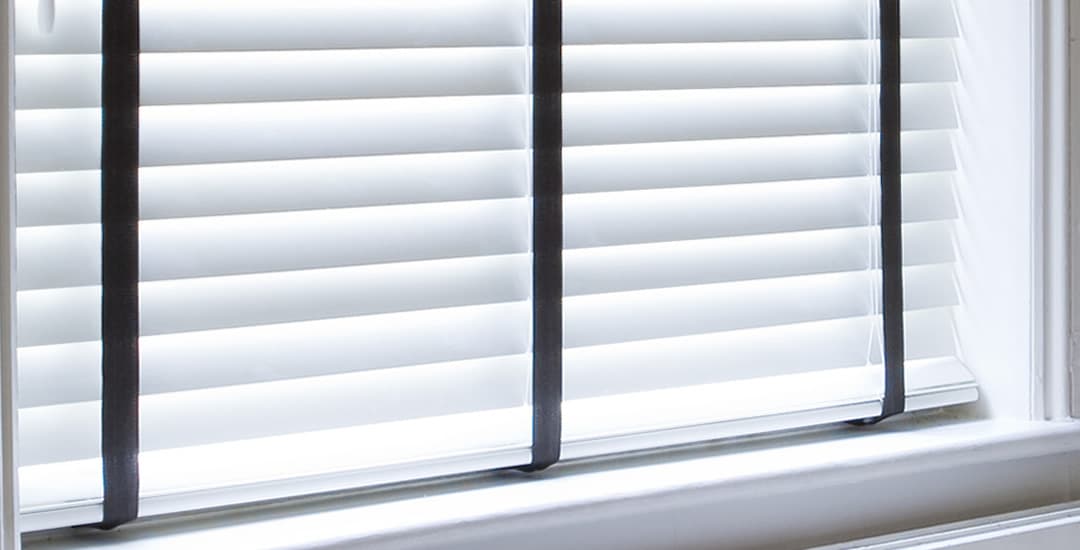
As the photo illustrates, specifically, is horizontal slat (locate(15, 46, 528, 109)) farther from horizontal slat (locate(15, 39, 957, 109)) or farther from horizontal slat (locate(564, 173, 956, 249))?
horizontal slat (locate(564, 173, 956, 249))

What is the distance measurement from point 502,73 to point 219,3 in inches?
11.5

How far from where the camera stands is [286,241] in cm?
115

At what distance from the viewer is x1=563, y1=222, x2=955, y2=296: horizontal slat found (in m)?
1.29

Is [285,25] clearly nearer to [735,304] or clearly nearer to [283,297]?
[283,297]

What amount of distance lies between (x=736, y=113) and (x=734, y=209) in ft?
0.36

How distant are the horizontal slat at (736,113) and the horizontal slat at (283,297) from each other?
174 mm

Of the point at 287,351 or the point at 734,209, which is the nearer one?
the point at 287,351

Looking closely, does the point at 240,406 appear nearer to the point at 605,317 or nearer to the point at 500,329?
the point at 500,329

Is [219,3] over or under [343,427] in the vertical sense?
over

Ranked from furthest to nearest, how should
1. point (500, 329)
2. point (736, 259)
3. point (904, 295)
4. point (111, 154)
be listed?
point (904, 295) → point (736, 259) → point (500, 329) → point (111, 154)

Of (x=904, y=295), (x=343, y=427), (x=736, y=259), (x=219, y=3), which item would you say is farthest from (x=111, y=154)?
(x=904, y=295)

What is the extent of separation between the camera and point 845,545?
1.29 meters

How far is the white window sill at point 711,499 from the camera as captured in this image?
1.11 metres

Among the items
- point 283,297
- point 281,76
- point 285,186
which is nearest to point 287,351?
point 283,297
